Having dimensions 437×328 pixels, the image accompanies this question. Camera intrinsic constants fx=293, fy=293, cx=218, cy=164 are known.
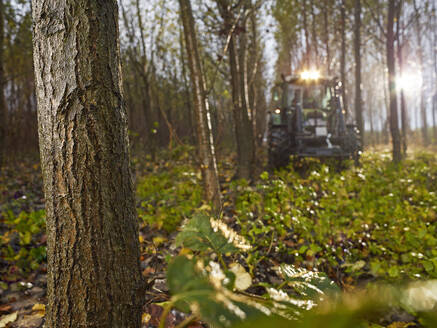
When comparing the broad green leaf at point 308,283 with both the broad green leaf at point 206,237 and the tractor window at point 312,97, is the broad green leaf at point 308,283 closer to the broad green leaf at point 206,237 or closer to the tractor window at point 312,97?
the broad green leaf at point 206,237

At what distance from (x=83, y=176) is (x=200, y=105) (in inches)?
112

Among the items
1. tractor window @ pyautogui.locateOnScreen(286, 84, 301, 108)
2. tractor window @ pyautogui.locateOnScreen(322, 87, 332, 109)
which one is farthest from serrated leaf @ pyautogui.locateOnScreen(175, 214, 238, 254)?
tractor window @ pyautogui.locateOnScreen(322, 87, 332, 109)

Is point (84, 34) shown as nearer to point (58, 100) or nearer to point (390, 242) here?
point (58, 100)

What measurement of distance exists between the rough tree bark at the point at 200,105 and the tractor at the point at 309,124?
4.22m

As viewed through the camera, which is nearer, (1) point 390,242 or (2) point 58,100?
(2) point 58,100

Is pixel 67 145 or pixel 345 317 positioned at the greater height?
pixel 67 145

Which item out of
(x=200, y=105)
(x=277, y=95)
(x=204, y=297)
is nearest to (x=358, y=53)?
(x=277, y=95)

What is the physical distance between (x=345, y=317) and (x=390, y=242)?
306 centimetres

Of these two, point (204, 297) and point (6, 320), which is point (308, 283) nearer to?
point (204, 297)

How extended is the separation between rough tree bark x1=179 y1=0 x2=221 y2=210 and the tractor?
422 centimetres

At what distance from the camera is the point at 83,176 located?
3.47 feet

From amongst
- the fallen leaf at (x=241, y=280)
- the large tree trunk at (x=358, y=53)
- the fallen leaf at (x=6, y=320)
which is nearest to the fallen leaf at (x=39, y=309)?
the fallen leaf at (x=6, y=320)

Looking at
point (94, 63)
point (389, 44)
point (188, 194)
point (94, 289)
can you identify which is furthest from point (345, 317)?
point (389, 44)

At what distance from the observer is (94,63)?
42.3 inches
